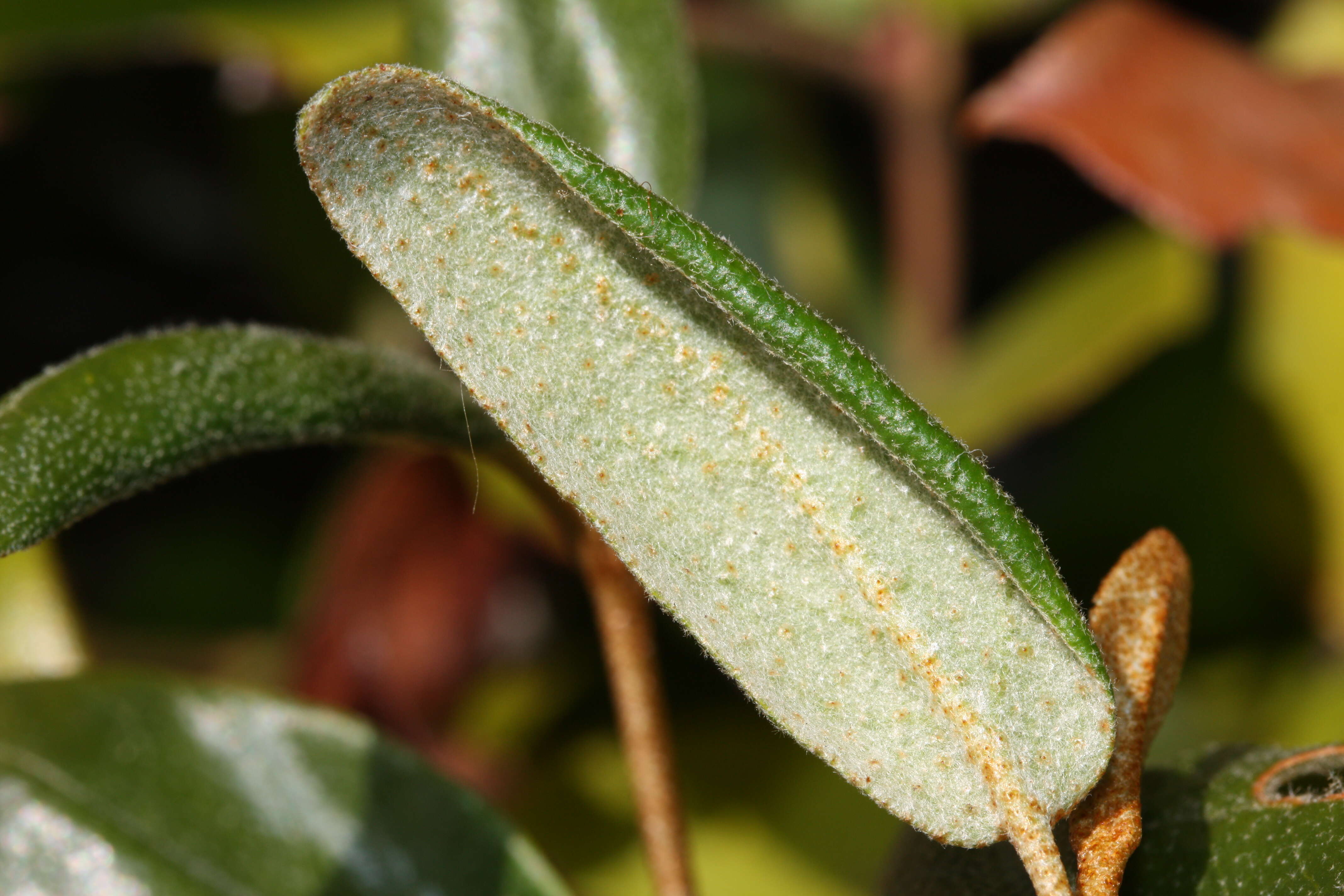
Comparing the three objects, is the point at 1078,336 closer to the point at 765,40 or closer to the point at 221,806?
the point at 765,40

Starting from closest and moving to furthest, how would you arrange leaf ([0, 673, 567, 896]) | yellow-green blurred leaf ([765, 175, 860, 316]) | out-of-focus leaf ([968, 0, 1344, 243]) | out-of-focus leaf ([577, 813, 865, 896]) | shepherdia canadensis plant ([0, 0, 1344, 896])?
shepherdia canadensis plant ([0, 0, 1344, 896]) < leaf ([0, 673, 567, 896]) < out-of-focus leaf ([968, 0, 1344, 243]) < out-of-focus leaf ([577, 813, 865, 896]) < yellow-green blurred leaf ([765, 175, 860, 316])

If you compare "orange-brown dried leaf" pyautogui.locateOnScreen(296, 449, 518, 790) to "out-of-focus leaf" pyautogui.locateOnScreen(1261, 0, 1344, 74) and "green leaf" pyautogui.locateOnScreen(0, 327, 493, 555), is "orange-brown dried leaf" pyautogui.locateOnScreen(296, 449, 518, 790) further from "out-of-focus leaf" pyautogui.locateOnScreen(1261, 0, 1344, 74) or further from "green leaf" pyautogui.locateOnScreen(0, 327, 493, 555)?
"out-of-focus leaf" pyautogui.locateOnScreen(1261, 0, 1344, 74)

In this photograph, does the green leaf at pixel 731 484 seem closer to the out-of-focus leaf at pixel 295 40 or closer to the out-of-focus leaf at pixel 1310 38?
the out-of-focus leaf at pixel 295 40

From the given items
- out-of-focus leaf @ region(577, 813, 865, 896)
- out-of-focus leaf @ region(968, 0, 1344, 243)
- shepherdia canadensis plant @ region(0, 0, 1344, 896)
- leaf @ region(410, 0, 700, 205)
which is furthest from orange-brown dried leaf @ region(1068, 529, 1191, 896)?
out-of-focus leaf @ region(577, 813, 865, 896)

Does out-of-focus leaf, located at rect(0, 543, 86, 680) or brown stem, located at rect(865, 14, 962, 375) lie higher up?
brown stem, located at rect(865, 14, 962, 375)

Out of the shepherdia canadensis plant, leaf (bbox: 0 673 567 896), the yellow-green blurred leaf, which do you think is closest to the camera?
the shepherdia canadensis plant

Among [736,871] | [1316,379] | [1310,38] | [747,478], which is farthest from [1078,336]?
[747,478]

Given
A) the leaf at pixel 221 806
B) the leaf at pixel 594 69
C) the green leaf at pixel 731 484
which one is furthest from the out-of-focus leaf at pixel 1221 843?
the leaf at pixel 594 69

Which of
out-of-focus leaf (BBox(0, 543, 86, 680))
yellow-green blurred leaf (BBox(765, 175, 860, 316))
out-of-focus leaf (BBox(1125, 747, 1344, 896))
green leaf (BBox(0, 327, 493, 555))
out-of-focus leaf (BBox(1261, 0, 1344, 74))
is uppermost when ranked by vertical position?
yellow-green blurred leaf (BBox(765, 175, 860, 316))
